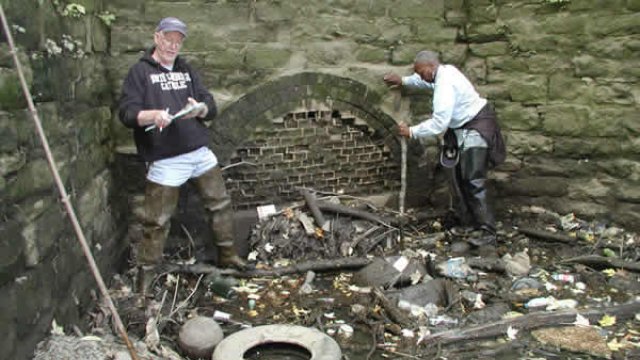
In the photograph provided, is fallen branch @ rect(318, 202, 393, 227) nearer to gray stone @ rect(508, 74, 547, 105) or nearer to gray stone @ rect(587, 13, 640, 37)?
gray stone @ rect(508, 74, 547, 105)

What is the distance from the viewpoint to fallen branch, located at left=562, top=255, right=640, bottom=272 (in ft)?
17.1

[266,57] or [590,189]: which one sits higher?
[266,57]

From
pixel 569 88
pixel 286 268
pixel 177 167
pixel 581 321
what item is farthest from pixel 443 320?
pixel 569 88

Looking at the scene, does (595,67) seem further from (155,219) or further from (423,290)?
(155,219)

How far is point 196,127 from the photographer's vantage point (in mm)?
4652

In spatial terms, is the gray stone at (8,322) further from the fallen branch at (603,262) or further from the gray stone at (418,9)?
the fallen branch at (603,262)

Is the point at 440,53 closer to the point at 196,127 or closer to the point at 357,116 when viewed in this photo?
the point at 357,116

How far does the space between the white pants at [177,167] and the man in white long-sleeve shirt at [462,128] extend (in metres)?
1.87

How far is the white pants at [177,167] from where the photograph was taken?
180 inches

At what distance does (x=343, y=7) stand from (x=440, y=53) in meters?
1.10

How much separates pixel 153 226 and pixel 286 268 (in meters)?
1.21

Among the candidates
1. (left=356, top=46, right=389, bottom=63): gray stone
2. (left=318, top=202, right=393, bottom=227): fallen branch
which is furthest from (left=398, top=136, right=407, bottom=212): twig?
(left=356, top=46, right=389, bottom=63): gray stone

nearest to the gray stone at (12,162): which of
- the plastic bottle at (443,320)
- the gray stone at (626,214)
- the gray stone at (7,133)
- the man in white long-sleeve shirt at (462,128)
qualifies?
the gray stone at (7,133)

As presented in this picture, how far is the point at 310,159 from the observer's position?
584 centimetres
